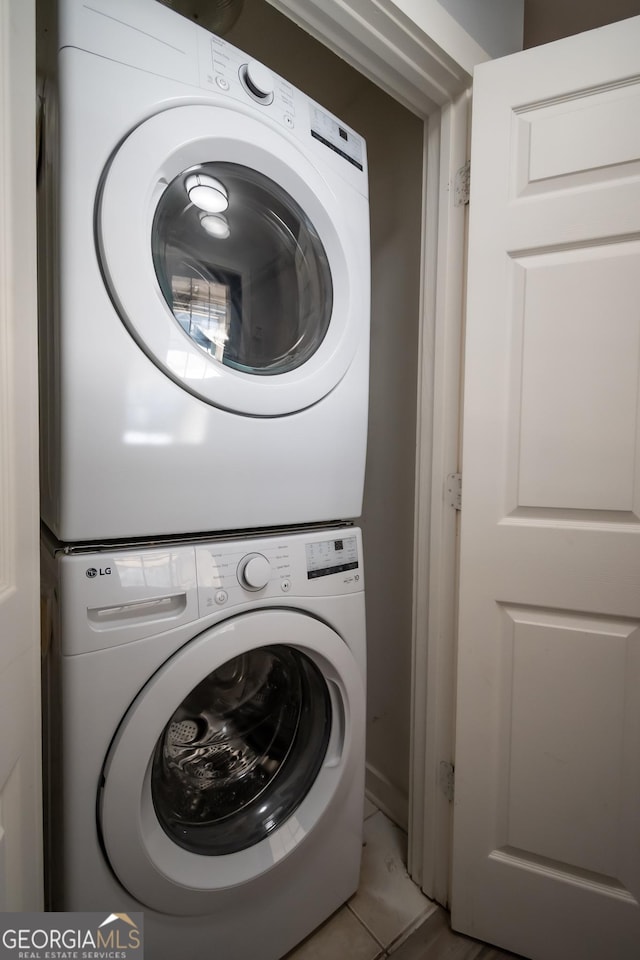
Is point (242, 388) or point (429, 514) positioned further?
point (429, 514)

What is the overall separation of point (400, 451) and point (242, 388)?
735 millimetres

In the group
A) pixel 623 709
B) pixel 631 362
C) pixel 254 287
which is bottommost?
pixel 623 709

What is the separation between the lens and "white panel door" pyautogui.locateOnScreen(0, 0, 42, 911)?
521mm

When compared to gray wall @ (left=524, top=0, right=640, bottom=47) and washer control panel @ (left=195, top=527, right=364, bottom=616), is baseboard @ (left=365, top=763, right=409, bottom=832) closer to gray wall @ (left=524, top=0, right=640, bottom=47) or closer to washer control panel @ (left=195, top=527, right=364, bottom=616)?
washer control panel @ (left=195, top=527, right=364, bottom=616)

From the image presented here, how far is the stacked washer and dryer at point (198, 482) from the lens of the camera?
26.2 inches

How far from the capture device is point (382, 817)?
1.42 metres

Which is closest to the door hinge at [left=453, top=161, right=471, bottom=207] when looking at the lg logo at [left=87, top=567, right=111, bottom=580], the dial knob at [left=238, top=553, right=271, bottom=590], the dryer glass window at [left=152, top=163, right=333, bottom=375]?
the dryer glass window at [left=152, top=163, right=333, bottom=375]

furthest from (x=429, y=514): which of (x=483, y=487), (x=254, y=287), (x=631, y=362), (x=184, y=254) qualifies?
(x=184, y=254)

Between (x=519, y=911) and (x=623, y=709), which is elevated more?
(x=623, y=709)

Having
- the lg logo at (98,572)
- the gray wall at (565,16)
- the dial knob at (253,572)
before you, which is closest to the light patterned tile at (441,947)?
the dial knob at (253,572)

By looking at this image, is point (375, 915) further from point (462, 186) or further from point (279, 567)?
point (462, 186)

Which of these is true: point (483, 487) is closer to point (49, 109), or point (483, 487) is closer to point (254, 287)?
point (254, 287)

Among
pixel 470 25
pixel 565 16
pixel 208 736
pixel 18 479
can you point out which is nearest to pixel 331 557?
pixel 208 736

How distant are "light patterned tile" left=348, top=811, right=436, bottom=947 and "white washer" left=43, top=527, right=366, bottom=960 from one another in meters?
0.10
